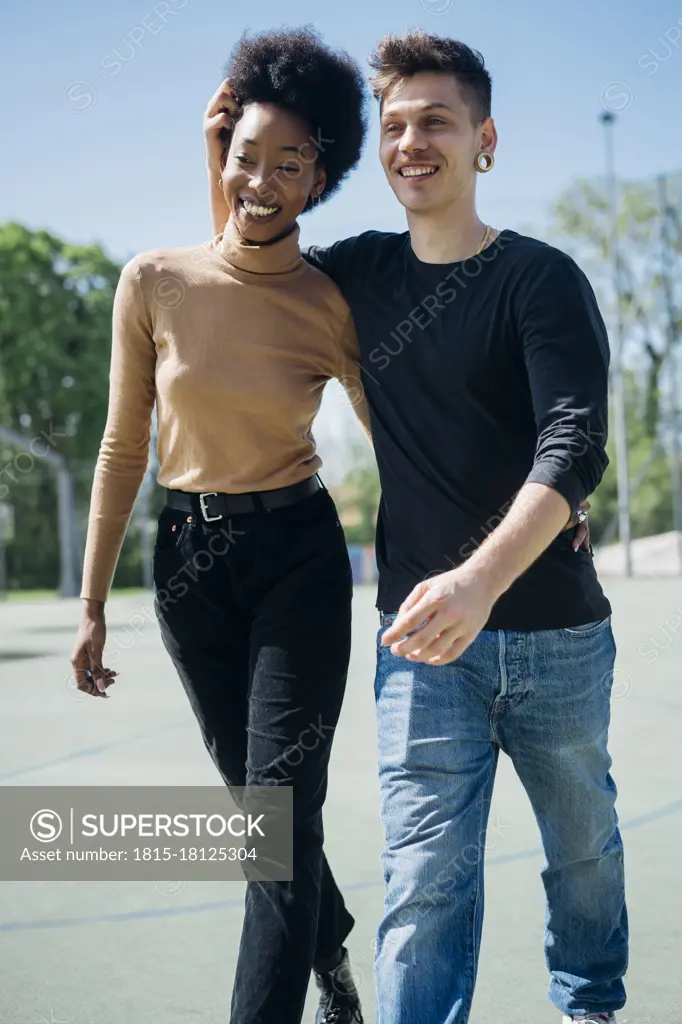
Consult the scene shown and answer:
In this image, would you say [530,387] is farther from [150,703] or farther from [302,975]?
[150,703]

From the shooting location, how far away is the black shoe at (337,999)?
2.81 metres

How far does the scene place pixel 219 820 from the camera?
4293 mm

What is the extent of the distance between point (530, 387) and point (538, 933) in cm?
199

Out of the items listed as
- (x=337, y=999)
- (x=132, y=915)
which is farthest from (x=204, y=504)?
(x=132, y=915)

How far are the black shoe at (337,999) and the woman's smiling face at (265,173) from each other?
1.70 meters

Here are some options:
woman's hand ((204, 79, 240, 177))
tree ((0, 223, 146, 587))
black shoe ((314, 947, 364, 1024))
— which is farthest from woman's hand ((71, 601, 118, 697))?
tree ((0, 223, 146, 587))

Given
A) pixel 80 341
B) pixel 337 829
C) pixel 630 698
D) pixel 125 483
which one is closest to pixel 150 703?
pixel 630 698

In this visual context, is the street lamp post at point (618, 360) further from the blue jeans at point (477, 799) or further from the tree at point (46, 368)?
the blue jeans at point (477, 799)

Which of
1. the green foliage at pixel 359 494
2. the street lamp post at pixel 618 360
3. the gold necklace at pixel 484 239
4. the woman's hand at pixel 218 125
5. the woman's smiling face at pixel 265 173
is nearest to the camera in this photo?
the gold necklace at pixel 484 239

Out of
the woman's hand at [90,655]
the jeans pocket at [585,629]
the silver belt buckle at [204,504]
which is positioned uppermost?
the silver belt buckle at [204,504]

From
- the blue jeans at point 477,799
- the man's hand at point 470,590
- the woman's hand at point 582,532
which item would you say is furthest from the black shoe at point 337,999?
the man's hand at point 470,590

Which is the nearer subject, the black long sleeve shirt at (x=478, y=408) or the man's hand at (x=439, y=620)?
the man's hand at (x=439, y=620)

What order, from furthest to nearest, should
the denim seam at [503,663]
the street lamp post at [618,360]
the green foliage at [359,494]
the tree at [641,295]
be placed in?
the green foliage at [359,494]
the tree at [641,295]
the street lamp post at [618,360]
the denim seam at [503,663]

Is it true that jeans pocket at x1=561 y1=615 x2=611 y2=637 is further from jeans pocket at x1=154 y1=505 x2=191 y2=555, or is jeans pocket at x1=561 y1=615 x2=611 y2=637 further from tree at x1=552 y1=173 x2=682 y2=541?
tree at x1=552 y1=173 x2=682 y2=541
